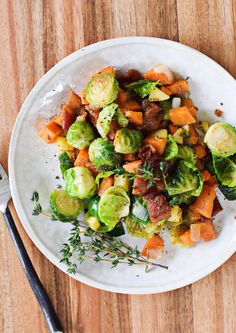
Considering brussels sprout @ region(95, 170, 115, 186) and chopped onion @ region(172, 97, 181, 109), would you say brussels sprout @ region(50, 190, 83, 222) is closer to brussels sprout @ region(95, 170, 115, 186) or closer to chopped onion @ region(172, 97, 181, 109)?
brussels sprout @ region(95, 170, 115, 186)

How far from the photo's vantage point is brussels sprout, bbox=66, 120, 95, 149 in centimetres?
238

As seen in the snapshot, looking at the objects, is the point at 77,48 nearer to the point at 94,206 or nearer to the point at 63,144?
the point at 63,144

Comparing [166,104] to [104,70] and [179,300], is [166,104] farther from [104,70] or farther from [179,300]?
[179,300]

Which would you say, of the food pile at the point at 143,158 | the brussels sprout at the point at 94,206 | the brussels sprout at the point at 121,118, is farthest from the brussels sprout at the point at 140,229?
the brussels sprout at the point at 121,118

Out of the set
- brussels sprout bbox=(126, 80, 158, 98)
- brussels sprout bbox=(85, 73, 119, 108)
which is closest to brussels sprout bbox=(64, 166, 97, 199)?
brussels sprout bbox=(85, 73, 119, 108)

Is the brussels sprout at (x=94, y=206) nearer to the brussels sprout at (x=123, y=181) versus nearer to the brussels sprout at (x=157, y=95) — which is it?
the brussels sprout at (x=123, y=181)

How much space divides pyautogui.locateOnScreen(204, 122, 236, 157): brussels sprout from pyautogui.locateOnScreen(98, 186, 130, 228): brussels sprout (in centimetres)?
49

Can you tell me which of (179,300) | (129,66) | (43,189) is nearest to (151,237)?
(179,300)

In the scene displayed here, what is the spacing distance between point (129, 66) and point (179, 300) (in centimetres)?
128

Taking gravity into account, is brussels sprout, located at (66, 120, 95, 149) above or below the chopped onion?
below

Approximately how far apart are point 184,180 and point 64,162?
0.62 metres

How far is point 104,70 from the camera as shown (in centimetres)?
240

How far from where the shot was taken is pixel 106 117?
231 cm

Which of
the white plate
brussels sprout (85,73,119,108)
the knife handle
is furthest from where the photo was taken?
the knife handle
